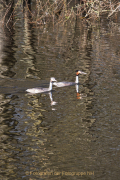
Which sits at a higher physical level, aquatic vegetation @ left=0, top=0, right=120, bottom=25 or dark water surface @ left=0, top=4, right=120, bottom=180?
aquatic vegetation @ left=0, top=0, right=120, bottom=25

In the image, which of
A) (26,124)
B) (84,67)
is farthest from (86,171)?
(84,67)

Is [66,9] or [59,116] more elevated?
[66,9]

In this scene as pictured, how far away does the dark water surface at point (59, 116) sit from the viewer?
7.07m

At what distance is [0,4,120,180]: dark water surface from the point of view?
7070 mm

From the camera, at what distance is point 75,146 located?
791 centimetres

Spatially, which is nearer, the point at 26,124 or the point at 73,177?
the point at 73,177

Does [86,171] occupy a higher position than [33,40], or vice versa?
[33,40]

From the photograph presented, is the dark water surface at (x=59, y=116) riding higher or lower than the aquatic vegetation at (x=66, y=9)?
lower

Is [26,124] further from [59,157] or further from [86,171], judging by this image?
[86,171]

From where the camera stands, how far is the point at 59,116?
9.70m

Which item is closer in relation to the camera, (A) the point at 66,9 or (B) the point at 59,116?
(B) the point at 59,116

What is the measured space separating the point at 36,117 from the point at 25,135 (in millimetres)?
1264

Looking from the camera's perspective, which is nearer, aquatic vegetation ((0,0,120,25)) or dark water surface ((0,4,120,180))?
dark water surface ((0,4,120,180))

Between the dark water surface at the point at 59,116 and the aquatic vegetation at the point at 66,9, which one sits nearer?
the dark water surface at the point at 59,116
